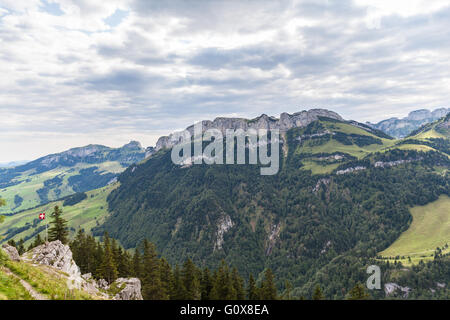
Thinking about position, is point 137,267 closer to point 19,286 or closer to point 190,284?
point 190,284

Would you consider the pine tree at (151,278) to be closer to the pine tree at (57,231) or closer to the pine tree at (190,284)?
the pine tree at (190,284)

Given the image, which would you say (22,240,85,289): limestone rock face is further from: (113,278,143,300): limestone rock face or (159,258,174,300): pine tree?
(159,258,174,300): pine tree

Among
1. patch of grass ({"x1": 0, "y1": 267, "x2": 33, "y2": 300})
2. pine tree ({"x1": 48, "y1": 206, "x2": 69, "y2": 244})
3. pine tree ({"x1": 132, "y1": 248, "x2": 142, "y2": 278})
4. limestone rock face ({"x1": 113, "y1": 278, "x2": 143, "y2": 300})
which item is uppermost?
patch of grass ({"x1": 0, "y1": 267, "x2": 33, "y2": 300})

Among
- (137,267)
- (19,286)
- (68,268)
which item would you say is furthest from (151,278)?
(19,286)

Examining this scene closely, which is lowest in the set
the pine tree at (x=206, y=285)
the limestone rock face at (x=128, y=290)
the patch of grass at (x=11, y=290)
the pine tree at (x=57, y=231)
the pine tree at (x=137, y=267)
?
the pine tree at (x=206, y=285)

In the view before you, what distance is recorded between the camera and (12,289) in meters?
26.3

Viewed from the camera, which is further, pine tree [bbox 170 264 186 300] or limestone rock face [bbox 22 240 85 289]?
pine tree [bbox 170 264 186 300]

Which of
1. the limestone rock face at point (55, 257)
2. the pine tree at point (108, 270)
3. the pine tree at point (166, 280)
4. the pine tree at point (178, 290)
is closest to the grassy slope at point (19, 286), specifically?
the limestone rock face at point (55, 257)

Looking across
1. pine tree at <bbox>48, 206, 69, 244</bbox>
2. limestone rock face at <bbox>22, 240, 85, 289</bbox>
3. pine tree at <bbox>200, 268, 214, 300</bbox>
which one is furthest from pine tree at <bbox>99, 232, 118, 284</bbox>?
pine tree at <bbox>200, 268, 214, 300</bbox>

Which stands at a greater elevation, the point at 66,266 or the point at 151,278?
the point at 66,266
